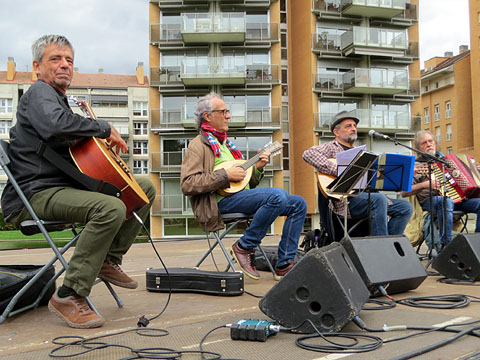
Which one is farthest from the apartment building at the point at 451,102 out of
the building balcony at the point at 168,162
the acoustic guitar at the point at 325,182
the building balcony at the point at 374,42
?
the acoustic guitar at the point at 325,182

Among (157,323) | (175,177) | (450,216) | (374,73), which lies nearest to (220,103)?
(157,323)

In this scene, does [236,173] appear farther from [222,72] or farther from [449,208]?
[222,72]

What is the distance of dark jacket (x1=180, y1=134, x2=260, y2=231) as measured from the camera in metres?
4.20

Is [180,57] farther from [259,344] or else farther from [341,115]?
[259,344]

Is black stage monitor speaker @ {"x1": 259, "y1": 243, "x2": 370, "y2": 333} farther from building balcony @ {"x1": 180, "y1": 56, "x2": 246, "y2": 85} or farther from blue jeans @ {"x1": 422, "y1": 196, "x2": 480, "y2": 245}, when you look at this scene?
building balcony @ {"x1": 180, "y1": 56, "x2": 246, "y2": 85}

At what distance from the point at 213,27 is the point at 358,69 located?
856 cm

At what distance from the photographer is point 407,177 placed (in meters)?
5.17

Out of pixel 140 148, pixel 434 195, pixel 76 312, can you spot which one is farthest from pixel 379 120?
pixel 140 148

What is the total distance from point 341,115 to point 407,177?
1.09m

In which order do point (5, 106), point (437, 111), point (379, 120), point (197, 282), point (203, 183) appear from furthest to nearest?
point (5, 106)
point (437, 111)
point (379, 120)
point (203, 183)
point (197, 282)

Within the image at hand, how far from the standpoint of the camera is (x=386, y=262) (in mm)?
3598

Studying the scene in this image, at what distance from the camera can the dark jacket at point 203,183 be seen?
4199 mm

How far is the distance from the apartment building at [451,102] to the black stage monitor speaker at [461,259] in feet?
143

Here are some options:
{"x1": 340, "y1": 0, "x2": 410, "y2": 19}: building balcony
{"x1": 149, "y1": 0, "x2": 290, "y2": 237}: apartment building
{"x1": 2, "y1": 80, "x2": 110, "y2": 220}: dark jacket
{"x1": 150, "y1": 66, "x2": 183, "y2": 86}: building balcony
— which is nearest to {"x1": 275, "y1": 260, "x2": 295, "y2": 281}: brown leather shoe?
{"x1": 2, "y1": 80, "x2": 110, "y2": 220}: dark jacket
